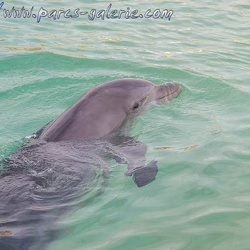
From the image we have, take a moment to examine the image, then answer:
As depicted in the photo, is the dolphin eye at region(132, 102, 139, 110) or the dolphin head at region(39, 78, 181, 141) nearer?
the dolphin head at region(39, 78, 181, 141)

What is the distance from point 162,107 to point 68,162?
7.86 ft

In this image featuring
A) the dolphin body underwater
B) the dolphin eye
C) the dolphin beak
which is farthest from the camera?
the dolphin beak

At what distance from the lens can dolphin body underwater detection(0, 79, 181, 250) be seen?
546cm

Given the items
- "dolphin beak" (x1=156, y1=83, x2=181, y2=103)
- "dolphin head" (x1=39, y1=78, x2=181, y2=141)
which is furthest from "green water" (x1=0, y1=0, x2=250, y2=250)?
"dolphin head" (x1=39, y1=78, x2=181, y2=141)

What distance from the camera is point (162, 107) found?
8344mm

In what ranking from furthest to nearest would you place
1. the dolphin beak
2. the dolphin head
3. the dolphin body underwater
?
the dolphin beak < the dolphin head < the dolphin body underwater

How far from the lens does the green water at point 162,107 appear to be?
546cm

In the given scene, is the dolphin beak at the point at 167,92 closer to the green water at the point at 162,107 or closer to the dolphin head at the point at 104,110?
the dolphin head at the point at 104,110

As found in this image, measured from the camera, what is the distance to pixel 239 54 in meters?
11.6

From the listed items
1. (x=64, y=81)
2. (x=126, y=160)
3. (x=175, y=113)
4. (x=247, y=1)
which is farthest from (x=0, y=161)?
(x=247, y=1)

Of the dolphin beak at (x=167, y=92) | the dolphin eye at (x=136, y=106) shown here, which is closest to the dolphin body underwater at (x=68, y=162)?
the dolphin eye at (x=136, y=106)

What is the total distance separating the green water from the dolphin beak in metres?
0.16

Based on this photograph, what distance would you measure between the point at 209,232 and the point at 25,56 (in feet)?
21.7

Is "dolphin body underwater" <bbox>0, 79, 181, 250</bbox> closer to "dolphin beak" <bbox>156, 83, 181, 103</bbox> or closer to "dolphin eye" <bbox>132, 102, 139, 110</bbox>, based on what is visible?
"dolphin eye" <bbox>132, 102, 139, 110</bbox>
